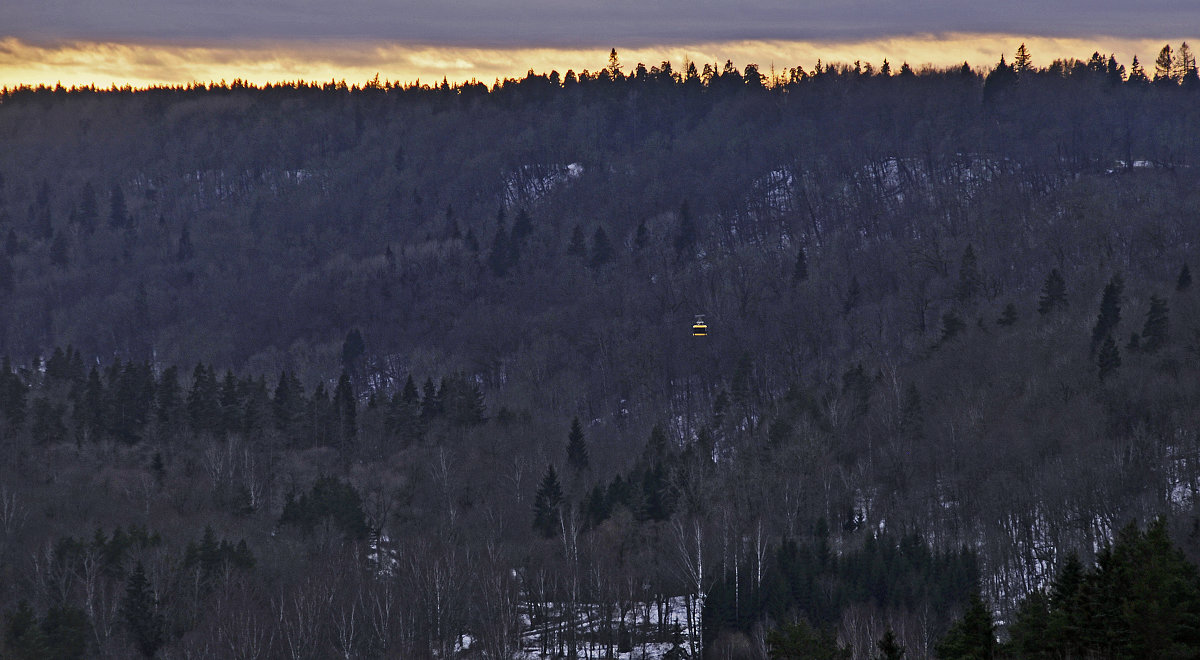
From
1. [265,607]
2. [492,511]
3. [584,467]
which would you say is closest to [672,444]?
[584,467]

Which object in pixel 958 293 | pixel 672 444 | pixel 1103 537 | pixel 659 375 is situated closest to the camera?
pixel 1103 537

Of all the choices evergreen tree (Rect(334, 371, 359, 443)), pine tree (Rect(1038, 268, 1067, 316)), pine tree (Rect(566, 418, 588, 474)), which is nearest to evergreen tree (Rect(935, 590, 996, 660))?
pine tree (Rect(566, 418, 588, 474))

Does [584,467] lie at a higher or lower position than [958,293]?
lower

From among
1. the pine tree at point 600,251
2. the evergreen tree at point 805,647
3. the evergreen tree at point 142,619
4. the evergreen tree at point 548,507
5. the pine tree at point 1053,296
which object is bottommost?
the evergreen tree at point 142,619

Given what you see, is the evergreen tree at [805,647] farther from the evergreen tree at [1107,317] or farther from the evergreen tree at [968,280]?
the evergreen tree at [968,280]

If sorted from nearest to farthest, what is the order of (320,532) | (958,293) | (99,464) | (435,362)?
1. (320,532)
2. (99,464)
3. (958,293)
4. (435,362)

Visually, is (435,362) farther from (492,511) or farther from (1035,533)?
(1035,533)

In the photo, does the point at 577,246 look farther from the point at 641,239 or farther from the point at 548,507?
the point at 548,507

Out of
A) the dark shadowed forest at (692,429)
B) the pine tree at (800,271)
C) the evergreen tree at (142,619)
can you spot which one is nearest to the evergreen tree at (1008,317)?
the dark shadowed forest at (692,429)
